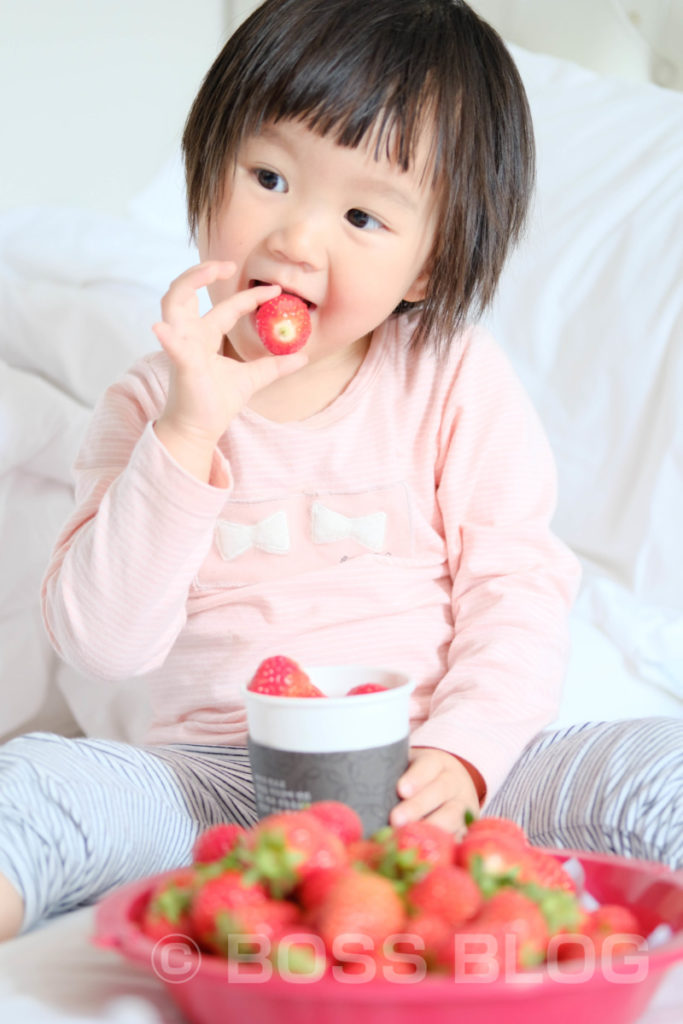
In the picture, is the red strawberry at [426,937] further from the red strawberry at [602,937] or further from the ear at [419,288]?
the ear at [419,288]

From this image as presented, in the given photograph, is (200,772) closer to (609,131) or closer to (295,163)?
(295,163)

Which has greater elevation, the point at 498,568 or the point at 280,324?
the point at 280,324

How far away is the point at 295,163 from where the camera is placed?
3.08 ft

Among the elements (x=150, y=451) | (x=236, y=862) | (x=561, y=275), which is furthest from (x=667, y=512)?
(x=236, y=862)

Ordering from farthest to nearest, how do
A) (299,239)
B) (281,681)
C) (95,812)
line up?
(299,239)
(95,812)
(281,681)

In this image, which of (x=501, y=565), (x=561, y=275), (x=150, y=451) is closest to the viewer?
(x=150, y=451)

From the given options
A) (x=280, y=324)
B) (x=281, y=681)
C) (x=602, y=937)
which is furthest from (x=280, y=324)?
(x=602, y=937)

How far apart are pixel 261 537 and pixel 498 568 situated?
0.22 meters

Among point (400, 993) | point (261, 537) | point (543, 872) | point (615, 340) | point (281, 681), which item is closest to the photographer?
point (400, 993)

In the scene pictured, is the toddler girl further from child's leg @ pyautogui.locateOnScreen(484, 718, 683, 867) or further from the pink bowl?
the pink bowl

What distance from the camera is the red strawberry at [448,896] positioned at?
1.68 ft

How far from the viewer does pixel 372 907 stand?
50 cm

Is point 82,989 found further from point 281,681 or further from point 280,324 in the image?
point 280,324

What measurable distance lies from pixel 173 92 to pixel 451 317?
42.8 inches
